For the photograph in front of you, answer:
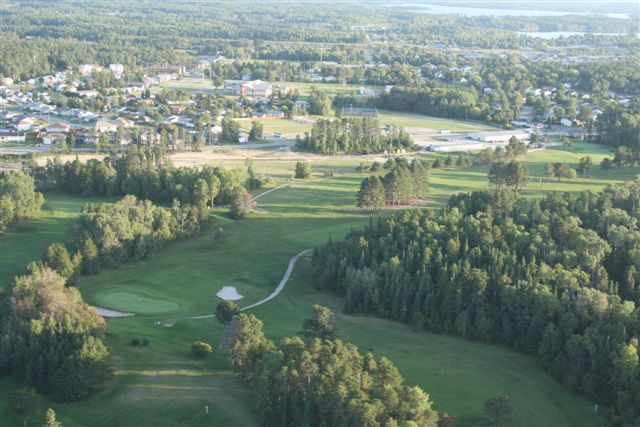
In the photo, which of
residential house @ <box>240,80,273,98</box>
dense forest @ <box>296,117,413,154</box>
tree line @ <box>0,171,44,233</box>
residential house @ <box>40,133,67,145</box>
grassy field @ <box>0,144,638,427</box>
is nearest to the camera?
grassy field @ <box>0,144,638,427</box>

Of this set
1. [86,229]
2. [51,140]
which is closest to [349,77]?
[51,140]

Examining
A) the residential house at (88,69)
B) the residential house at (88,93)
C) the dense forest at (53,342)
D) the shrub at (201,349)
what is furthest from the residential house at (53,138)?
the shrub at (201,349)

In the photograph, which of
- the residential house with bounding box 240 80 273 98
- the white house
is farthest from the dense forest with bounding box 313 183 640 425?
the residential house with bounding box 240 80 273 98

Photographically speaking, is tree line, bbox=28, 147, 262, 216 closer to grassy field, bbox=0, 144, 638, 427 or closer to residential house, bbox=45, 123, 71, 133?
A: grassy field, bbox=0, 144, 638, 427

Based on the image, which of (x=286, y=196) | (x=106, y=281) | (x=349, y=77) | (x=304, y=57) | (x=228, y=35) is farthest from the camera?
(x=228, y=35)

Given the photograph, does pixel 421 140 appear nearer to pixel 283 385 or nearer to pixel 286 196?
pixel 286 196

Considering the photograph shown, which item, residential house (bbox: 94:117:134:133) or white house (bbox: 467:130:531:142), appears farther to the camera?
white house (bbox: 467:130:531:142)

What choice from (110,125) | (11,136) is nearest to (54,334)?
(11,136)
